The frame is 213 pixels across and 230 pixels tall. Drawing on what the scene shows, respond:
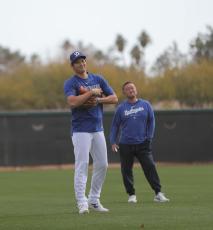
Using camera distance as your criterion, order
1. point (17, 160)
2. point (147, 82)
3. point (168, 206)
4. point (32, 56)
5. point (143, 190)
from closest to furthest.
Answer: point (168, 206) → point (143, 190) → point (17, 160) → point (147, 82) → point (32, 56)

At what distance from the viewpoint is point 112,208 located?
12.2 m

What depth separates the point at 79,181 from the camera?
1122cm

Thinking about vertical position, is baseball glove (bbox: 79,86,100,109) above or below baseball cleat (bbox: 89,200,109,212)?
above

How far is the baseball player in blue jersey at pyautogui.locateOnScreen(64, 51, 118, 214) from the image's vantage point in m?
11.2

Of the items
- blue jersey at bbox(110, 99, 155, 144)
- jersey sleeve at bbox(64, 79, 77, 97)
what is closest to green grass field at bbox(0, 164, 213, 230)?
blue jersey at bbox(110, 99, 155, 144)

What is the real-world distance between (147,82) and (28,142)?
28617mm

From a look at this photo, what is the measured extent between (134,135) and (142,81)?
42.9 metres

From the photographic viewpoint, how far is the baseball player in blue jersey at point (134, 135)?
13.6 m

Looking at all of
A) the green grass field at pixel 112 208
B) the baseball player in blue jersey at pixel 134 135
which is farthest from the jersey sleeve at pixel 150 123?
the green grass field at pixel 112 208

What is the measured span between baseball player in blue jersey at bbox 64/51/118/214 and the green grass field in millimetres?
526

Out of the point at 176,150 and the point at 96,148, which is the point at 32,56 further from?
the point at 96,148

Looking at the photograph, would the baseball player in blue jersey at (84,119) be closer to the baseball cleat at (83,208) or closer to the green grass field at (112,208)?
the baseball cleat at (83,208)

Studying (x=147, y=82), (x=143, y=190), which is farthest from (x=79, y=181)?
(x=147, y=82)

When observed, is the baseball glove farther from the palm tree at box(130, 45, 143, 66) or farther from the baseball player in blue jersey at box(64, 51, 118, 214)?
the palm tree at box(130, 45, 143, 66)
